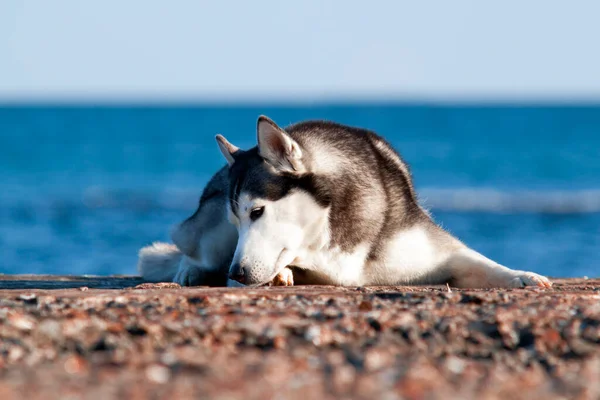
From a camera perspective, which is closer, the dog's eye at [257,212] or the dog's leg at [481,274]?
the dog's eye at [257,212]

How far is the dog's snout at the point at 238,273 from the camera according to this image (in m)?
5.18

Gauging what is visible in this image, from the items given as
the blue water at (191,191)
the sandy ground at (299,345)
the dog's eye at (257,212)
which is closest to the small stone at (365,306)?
the sandy ground at (299,345)

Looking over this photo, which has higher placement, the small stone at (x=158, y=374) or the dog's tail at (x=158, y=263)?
the dog's tail at (x=158, y=263)

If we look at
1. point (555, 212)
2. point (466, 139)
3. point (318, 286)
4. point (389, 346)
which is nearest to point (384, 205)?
point (318, 286)

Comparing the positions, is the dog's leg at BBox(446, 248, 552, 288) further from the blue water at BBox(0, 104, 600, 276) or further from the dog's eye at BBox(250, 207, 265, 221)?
the blue water at BBox(0, 104, 600, 276)

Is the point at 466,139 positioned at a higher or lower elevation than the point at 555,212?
higher

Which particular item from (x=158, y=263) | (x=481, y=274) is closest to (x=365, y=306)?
(x=481, y=274)

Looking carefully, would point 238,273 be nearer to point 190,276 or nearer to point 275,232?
point 275,232

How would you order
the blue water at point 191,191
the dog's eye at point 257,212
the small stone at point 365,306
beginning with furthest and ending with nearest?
the blue water at point 191,191, the dog's eye at point 257,212, the small stone at point 365,306

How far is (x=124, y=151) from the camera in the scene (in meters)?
43.3

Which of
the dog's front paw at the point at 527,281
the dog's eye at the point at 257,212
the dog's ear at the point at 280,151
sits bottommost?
the dog's front paw at the point at 527,281

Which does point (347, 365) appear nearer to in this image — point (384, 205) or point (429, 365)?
point (429, 365)

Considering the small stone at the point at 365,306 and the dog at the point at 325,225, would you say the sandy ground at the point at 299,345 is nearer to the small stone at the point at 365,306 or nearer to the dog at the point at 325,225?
the small stone at the point at 365,306

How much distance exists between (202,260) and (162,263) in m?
0.72
